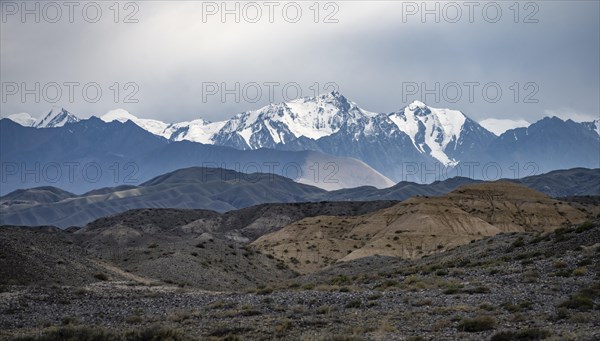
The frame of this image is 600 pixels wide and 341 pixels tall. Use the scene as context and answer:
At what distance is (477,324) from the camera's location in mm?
23328

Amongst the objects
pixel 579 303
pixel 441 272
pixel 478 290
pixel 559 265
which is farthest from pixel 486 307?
pixel 441 272

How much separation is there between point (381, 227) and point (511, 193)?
2931cm

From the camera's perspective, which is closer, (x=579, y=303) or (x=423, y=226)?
(x=579, y=303)

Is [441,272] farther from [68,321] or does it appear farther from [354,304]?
[68,321]

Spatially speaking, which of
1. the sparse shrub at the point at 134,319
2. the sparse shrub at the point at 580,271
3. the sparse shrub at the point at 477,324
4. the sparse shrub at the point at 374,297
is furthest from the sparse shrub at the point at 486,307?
the sparse shrub at the point at 134,319

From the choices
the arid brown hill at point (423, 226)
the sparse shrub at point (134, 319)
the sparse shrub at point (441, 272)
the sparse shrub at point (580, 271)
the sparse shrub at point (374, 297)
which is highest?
the sparse shrub at point (580, 271)

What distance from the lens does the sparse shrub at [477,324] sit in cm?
2322

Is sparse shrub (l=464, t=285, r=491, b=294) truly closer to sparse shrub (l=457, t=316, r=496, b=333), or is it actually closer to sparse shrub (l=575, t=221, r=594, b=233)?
sparse shrub (l=457, t=316, r=496, b=333)

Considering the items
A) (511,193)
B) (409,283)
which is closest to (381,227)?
(511,193)

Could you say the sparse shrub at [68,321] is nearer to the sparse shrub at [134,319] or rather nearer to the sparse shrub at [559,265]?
the sparse shrub at [134,319]

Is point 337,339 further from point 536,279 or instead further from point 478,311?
point 536,279

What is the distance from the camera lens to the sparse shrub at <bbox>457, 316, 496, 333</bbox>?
23.2 metres

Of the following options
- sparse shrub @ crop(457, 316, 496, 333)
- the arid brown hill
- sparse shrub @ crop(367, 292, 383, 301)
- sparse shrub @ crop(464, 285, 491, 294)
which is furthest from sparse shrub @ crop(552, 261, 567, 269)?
the arid brown hill

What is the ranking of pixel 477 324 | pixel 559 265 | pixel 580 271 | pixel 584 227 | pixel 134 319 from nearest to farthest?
pixel 477 324 < pixel 134 319 < pixel 580 271 < pixel 559 265 < pixel 584 227
